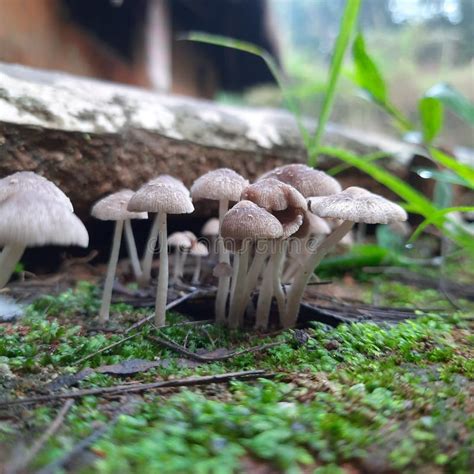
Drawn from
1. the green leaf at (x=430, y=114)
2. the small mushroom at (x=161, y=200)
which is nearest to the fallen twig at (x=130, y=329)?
the small mushroom at (x=161, y=200)

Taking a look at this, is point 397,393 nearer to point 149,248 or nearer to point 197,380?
point 197,380

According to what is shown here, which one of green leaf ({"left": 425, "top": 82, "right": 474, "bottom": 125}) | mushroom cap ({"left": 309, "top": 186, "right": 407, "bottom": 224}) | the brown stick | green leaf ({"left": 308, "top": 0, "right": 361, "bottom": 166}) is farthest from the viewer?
green leaf ({"left": 308, "top": 0, "right": 361, "bottom": 166})

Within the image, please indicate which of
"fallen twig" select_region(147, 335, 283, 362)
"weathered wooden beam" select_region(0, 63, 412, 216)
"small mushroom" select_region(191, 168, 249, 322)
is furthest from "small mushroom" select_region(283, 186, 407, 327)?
"weathered wooden beam" select_region(0, 63, 412, 216)

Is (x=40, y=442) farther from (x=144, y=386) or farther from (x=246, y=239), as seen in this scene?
(x=246, y=239)

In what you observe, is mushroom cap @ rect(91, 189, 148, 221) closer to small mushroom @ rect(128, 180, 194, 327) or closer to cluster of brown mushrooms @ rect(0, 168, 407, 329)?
cluster of brown mushrooms @ rect(0, 168, 407, 329)

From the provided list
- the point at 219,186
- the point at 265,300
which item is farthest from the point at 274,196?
the point at 265,300

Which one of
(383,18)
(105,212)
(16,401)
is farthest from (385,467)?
(383,18)

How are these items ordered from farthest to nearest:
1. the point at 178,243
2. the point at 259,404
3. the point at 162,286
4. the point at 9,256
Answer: the point at 178,243 < the point at 162,286 < the point at 9,256 < the point at 259,404
